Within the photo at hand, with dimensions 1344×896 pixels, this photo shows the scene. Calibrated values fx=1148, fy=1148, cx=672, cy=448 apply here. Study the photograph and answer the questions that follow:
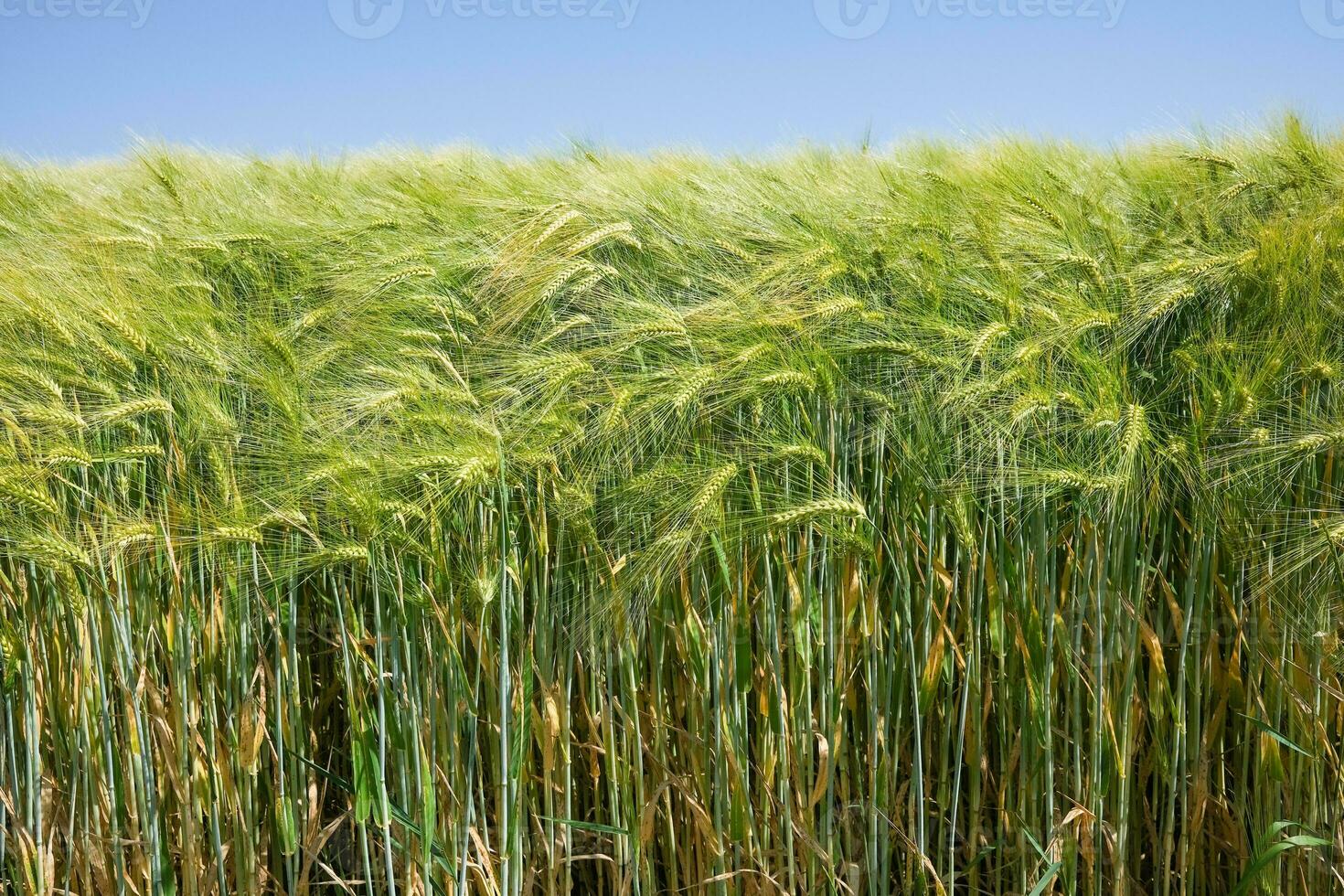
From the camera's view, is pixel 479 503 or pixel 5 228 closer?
pixel 479 503

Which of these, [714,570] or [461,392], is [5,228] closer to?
[461,392]

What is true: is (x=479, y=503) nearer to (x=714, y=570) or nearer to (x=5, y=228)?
(x=714, y=570)

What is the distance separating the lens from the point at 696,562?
6.41 ft

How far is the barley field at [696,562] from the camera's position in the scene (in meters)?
1.83


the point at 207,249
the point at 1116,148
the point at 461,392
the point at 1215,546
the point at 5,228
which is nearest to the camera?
the point at 461,392

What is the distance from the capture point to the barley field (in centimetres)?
183

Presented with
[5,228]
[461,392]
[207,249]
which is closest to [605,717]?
[461,392]

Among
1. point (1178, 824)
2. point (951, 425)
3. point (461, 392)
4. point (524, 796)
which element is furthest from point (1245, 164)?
point (524, 796)

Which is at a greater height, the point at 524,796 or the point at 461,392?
the point at 461,392

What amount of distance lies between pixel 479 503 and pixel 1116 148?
2.22m

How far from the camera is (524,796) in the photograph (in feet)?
6.59

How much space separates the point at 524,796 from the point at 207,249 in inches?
51.3

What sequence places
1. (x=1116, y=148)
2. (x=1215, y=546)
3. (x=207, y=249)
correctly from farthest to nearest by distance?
(x=1116, y=148), (x=207, y=249), (x=1215, y=546)

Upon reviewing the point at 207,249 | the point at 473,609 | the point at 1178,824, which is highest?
the point at 207,249
